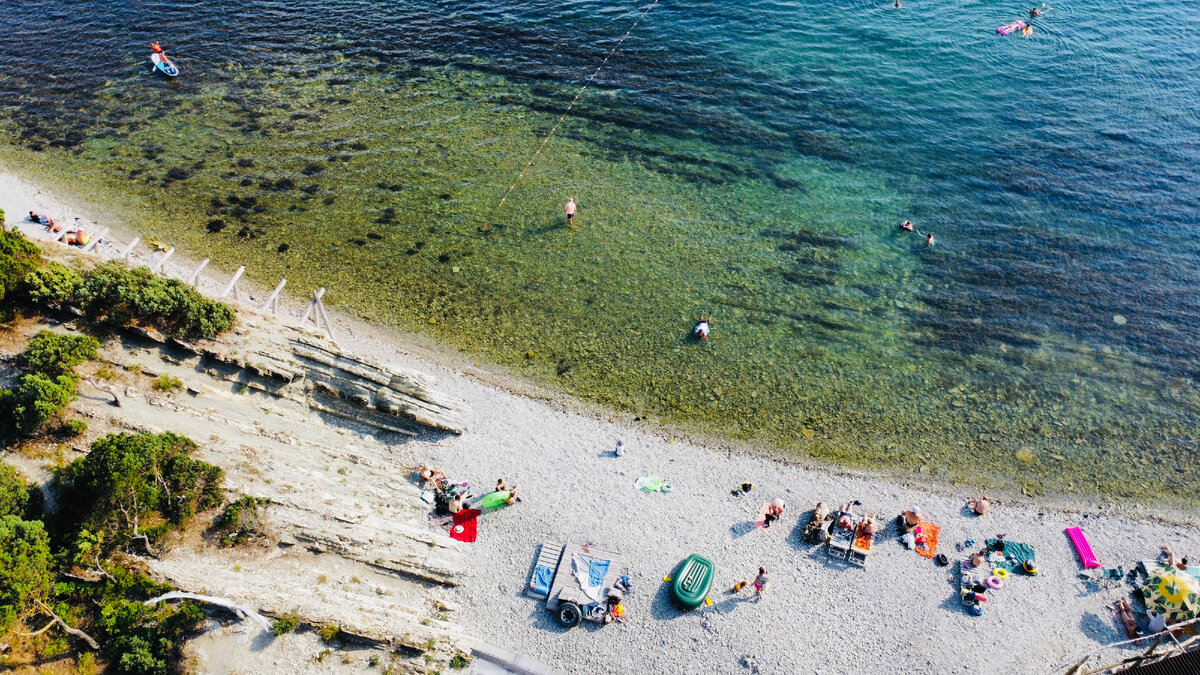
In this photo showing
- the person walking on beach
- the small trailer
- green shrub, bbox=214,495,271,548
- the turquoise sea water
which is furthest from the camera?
the turquoise sea water

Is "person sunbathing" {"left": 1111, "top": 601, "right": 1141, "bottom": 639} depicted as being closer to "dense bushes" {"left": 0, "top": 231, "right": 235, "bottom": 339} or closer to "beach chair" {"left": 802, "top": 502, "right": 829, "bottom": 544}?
"beach chair" {"left": 802, "top": 502, "right": 829, "bottom": 544}

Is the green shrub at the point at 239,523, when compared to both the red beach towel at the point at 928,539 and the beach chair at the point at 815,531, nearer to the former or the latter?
the beach chair at the point at 815,531

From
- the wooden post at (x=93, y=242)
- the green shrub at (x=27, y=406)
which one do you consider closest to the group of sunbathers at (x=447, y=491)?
the green shrub at (x=27, y=406)

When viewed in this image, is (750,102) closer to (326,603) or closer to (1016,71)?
(1016,71)

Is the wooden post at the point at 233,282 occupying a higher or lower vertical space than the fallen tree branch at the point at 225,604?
higher

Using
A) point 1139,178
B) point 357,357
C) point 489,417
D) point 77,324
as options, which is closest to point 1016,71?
point 1139,178

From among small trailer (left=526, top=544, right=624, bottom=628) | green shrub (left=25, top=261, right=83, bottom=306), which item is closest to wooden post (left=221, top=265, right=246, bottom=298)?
green shrub (left=25, top=261, right=83, bottom=306)
